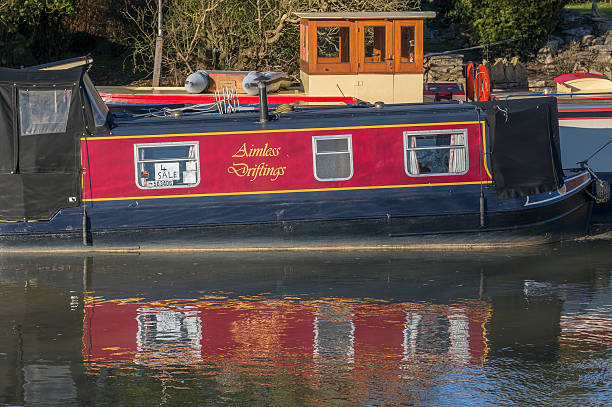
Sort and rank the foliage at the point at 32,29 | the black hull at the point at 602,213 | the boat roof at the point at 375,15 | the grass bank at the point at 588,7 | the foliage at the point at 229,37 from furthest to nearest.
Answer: the grass bank at the point at 588,7
the foliage at the point at 229,37
the foliage at the point at 32,29
the boat roof at the point at 375,15
the black hull at the point at 602,213

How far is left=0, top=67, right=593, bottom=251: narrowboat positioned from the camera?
1549 centimetres

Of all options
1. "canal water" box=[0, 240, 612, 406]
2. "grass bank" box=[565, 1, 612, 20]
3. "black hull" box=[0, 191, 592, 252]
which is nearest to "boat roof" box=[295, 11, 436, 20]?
"black hull" box=[0, 191, 592, 252]

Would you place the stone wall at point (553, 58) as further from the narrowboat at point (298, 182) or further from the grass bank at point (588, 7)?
the narrowboat at point (298, 182)

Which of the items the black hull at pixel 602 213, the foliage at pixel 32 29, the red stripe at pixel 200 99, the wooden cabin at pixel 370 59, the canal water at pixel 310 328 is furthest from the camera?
the foliage at pixel 32 29

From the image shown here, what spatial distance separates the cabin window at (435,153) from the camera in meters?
15.8

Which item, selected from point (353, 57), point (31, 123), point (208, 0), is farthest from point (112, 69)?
point (31, 123)

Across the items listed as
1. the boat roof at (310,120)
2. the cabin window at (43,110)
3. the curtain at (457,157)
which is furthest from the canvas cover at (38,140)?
the curtain at (457,157)

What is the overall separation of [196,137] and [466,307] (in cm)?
538

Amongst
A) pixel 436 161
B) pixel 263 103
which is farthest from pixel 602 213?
pixel 263 103

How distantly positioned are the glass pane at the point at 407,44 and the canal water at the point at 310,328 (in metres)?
5.82

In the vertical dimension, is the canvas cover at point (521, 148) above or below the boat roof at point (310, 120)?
below

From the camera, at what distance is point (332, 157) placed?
1581 centimetres

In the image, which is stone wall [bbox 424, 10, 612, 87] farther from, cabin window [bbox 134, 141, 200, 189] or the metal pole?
cabin window [bbox 134, 141, 200, 189]

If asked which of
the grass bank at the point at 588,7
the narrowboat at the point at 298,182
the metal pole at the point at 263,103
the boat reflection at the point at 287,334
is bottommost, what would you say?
the boat reflection at the point at 287,334
